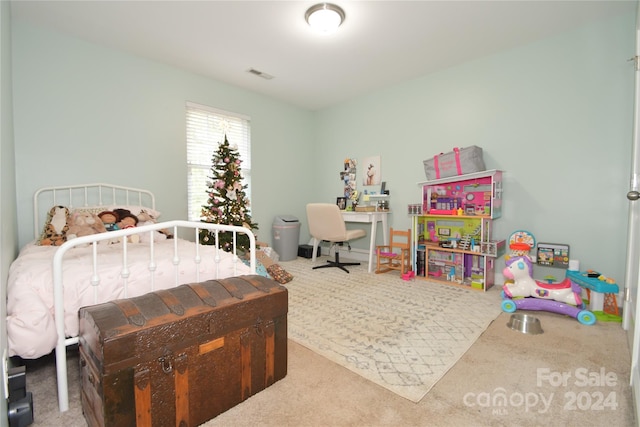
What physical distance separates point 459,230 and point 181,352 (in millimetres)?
3268

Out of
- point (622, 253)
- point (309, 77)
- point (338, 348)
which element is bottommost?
point (338, 348)

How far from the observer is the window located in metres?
3.84

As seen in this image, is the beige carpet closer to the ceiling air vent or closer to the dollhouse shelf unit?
the dollhouse shelf unit

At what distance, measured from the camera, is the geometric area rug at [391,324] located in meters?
1.68

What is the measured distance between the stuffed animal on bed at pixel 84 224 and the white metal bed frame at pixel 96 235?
0.19 meters

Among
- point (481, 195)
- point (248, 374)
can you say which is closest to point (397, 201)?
point (481, 195)

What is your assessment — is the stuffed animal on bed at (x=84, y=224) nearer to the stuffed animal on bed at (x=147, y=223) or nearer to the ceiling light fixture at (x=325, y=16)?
the stuffed animal on bed at (x=147, y=223)

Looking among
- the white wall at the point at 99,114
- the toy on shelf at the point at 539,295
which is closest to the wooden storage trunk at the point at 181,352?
the toy on shelf at the point at 539,295

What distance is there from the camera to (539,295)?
248 cm

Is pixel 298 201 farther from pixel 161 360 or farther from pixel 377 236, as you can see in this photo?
pixel 161 360

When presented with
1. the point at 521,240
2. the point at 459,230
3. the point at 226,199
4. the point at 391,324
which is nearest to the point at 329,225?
the point at 226,199

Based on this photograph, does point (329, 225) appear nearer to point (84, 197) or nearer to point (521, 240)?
point (521, 240)

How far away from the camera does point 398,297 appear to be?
113 inches

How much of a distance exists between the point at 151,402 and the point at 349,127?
4.39 meters
